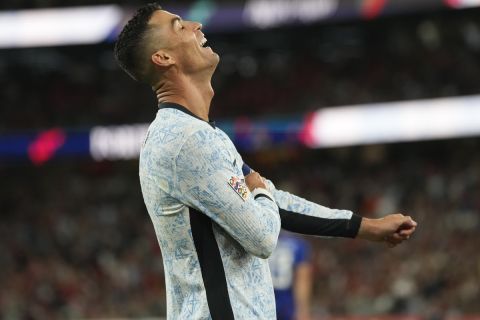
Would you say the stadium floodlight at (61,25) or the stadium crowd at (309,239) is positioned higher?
the stadium floodlight at (61,25)

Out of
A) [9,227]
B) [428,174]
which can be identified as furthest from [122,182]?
[428,174]

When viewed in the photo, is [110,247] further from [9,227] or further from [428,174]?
[428,174]

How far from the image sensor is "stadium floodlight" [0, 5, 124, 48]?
50.1 ft

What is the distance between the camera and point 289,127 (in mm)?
15312

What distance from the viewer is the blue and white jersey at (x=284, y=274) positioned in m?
5.64

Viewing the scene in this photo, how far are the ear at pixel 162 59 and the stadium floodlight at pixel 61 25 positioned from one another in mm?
13121

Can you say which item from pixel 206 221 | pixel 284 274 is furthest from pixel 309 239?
pixel 206 221

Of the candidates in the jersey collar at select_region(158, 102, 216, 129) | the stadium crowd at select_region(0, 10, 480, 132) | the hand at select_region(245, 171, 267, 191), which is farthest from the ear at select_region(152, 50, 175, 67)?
the stadium crowd at select_region(0, 10, 480, 132)

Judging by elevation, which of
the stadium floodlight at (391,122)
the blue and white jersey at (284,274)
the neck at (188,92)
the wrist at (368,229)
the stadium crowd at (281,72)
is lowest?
the blue and white jersey at (284,274)

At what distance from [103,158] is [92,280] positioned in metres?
2.38

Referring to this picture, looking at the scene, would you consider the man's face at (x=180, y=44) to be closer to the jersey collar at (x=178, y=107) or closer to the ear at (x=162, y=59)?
the ear at (x=162, y=59)

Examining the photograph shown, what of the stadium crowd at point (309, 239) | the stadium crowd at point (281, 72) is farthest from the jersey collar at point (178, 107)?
the stadium crowd at point (281, 72)

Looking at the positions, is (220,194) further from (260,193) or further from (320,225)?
(320,225)

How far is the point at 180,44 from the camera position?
2451 millimetres
